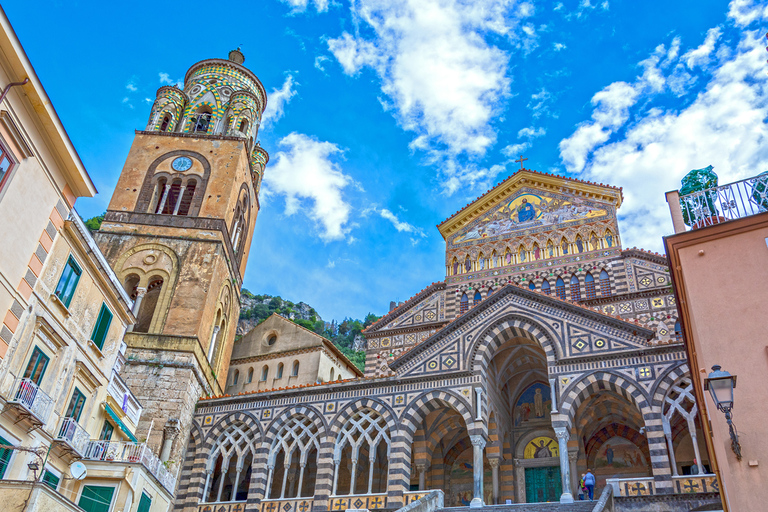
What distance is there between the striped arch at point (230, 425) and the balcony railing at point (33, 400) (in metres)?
9.16

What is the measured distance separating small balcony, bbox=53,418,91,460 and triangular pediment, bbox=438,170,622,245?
19.2m

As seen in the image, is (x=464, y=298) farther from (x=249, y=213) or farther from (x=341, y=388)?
(x=249, y=213)

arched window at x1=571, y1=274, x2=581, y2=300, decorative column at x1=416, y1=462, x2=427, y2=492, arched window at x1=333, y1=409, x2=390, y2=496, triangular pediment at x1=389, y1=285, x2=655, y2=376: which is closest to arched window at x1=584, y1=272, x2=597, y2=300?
arched window at x1=571, y1=274, x2=581, y2=300

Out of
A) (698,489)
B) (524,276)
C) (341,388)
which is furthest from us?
(524,276)

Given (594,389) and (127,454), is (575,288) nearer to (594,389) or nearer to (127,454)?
(594,389)

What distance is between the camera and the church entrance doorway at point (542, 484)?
21672 millimetres

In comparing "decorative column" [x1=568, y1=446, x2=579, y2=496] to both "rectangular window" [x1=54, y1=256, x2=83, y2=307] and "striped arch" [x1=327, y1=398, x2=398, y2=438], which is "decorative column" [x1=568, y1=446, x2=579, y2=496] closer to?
"striped arch" [x1=327, y1=398, x2=398, y2=438]

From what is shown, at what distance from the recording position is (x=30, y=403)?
46.5 ft

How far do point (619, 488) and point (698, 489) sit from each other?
1932 mm

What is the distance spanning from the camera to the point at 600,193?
2916cm

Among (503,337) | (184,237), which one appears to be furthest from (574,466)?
(184,237)

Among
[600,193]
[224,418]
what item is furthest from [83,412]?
[600,193]

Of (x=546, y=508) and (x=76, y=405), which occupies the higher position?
(x=76, y=405)

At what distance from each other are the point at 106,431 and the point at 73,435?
2746 millimetres
